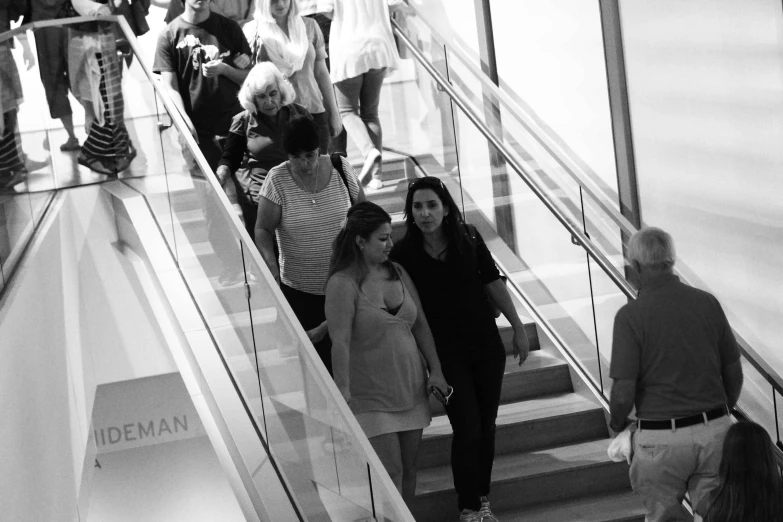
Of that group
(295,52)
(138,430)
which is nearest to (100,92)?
(295,52)

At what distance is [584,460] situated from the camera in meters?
5.63

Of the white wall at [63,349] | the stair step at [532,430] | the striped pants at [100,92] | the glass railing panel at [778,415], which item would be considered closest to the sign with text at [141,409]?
the white wall at [63,349]

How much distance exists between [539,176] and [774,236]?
208 cm

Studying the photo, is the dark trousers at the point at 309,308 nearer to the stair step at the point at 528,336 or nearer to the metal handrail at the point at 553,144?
the stair step at the point at 528,336

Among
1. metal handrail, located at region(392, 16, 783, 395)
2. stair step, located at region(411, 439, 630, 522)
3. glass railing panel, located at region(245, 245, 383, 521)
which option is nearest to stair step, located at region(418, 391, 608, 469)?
stair step, located at region(411, 439, 630, 522)

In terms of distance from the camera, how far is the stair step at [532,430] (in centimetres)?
572

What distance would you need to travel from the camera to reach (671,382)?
4.12 m

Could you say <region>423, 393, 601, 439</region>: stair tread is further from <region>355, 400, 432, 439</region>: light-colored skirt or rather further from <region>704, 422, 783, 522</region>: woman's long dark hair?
<region>704, 422, 783, 522</region>: woman's long dark hair

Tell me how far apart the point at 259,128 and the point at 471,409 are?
7.50ft

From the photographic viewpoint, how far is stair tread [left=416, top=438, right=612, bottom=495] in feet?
17.9

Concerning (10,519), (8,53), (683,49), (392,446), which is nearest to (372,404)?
(392,446)

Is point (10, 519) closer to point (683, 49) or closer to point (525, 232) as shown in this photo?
point (525, 232)

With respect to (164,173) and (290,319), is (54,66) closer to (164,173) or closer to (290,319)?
(164,173)

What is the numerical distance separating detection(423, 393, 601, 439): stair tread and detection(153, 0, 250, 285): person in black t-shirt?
2437 millimetres
